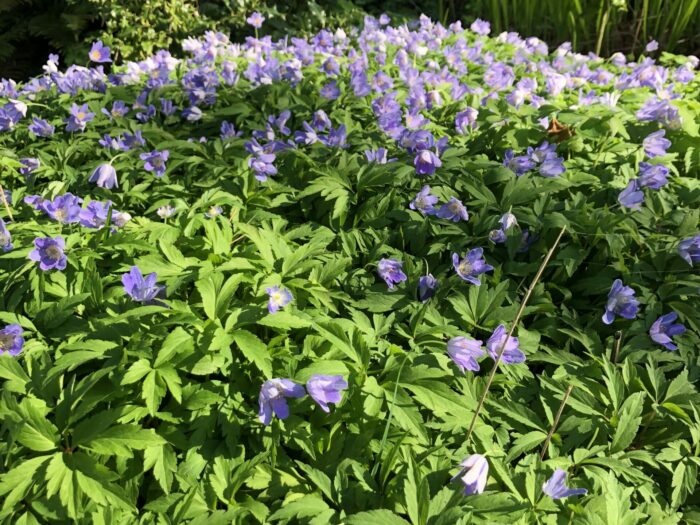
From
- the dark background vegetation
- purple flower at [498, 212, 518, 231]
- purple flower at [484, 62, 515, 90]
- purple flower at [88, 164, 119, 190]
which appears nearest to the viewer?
purple flower at [498, 212, 518, 231]

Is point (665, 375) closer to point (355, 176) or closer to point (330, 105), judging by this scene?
point (355, 176)

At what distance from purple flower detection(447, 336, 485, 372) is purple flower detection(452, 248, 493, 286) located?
35cm

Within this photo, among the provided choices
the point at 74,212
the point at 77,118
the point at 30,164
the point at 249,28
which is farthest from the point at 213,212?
the point at 249,28

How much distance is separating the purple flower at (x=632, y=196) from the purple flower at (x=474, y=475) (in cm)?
132

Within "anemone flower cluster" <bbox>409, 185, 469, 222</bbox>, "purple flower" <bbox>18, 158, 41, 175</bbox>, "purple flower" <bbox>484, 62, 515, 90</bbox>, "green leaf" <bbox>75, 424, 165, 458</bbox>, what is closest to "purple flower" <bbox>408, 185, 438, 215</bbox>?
"anemone flower cluster" <bbox>409, 185, 469, 222</bbox>

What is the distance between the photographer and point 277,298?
1.62m

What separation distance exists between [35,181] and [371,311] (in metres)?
1.82

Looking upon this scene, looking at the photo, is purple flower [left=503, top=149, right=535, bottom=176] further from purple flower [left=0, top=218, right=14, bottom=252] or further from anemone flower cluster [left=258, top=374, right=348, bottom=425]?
purple flower [left=0, top=218, right=14, bottom=252]

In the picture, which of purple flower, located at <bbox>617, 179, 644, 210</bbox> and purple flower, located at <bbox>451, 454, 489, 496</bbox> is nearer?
purple flower, located at <bbox>451, 454, 489, 496</bbox>

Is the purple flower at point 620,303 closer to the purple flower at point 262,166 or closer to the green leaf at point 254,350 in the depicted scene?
the green leaf at point 254,350

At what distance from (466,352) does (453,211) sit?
2.38ft

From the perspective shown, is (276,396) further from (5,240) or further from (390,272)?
(5,240)

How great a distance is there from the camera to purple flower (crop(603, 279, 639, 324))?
5.93ft

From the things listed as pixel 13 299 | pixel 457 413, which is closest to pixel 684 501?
pixel 457 413
